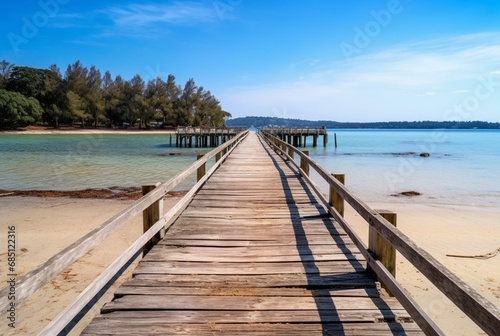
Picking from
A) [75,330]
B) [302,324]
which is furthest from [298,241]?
[75,330]

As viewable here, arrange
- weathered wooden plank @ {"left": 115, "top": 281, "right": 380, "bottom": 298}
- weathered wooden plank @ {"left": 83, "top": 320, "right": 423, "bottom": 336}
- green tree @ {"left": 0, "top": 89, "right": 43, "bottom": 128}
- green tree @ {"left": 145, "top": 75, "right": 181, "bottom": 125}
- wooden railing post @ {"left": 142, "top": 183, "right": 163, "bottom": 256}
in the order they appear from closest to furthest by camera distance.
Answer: weathered wooden plank @ {"left": 83, "top": 320, "right": 423, "bottom": 336} < weathered wooden plank @ {"left": 115, "top": 281, "right": 380, "bottom": 298} < wooden railing post @ {"left": 142, "top": 183, "right": 163, "bottom": 256} < green tree @ {"left": 0, "top": 89, "right": 43, "bottom": 128} < green tree @ {"left": 145, "top": 75, "right": 181, "bottom": 125}

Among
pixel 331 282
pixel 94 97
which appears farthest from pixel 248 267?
pixel 94 97

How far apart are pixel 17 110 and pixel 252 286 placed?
75910mm

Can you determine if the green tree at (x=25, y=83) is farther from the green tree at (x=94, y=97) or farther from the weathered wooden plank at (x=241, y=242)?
the weathered wooden plank at (x=241, y=242)

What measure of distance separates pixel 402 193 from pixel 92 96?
7501 cm

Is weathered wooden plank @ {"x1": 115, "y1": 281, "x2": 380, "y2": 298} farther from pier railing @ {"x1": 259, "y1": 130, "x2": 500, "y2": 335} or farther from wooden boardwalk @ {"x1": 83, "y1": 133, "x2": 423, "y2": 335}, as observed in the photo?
pier railing @ {"x1": 259, "y1": 130, "x2": 500, "y2": 335}

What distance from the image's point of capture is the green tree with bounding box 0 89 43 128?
63031mm

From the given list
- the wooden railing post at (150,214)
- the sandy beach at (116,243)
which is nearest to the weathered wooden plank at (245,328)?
the wooden railing post at (150,214)

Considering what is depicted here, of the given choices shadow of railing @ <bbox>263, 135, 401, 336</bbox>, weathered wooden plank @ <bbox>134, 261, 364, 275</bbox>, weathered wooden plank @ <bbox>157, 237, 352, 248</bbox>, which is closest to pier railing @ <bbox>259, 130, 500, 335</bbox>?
shadow of railing @ <bbox>263, 135, 401, 336</bbox>

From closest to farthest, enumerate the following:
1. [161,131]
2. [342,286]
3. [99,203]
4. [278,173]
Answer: [342,286], [278,173], [99,203], [161,131]

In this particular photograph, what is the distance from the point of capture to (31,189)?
15781mm

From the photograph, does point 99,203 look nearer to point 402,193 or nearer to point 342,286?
point 342,286

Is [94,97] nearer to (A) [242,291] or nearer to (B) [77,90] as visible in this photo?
(B) [77,90]

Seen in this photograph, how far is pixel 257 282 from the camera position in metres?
3.26
